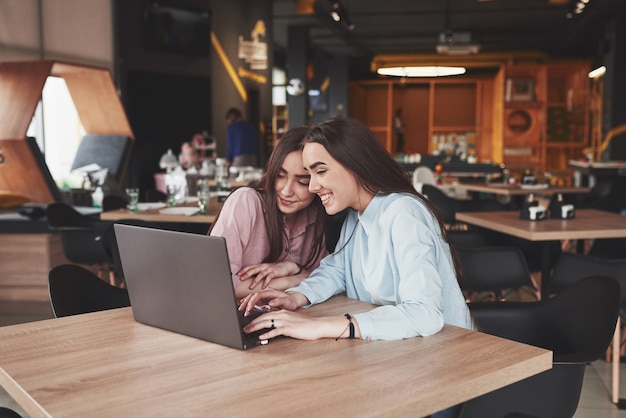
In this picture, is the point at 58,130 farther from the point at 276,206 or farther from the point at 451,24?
the point at 451,24

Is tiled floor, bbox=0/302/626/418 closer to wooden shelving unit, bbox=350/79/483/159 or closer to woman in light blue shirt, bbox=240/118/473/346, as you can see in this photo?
woman in light blue shirt, bbox=240/118/473/346

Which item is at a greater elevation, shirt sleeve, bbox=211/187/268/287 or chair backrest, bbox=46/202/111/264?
shirt sleeve, bbox=211/187/268/287

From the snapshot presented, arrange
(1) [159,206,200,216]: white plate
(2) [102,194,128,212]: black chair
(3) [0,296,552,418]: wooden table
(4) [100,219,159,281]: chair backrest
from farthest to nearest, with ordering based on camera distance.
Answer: (2) [102,194,128,212]: black chair < (1) [159,206,200,216]: white plate < (4) [100,219,159,281]: chair backrest < (3) [0,296,552,418]: wooden table

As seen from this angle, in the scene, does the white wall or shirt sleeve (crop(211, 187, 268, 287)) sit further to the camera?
the white wall

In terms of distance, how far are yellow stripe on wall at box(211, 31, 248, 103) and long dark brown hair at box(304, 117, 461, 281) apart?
34.5ft

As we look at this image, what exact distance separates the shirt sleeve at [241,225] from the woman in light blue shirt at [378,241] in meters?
0.45

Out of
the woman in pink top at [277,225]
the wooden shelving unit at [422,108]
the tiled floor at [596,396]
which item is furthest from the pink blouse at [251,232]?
the wooden shelving unit at [422,108]

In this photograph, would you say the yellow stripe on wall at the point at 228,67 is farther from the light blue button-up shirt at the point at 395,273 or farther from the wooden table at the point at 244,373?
the wooden table at the point at 244,373

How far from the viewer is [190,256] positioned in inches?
64.4

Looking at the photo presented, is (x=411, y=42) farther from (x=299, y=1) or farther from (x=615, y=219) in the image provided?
(x=615, y=219)

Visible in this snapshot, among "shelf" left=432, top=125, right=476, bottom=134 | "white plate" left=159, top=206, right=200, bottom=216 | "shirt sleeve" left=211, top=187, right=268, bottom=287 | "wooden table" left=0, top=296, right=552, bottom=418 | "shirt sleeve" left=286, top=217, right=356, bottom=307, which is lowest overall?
"wooden table" left=0, top=296, right=552, bottom=418

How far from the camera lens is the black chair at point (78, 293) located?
7.90 feet

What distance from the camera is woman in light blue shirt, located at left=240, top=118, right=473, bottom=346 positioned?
6.06ft

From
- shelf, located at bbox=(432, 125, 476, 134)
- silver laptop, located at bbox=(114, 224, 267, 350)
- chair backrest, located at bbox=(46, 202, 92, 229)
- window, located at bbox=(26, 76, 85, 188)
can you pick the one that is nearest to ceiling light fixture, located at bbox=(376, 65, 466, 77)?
window, located at bbox=(26, 76, 85, 188)
